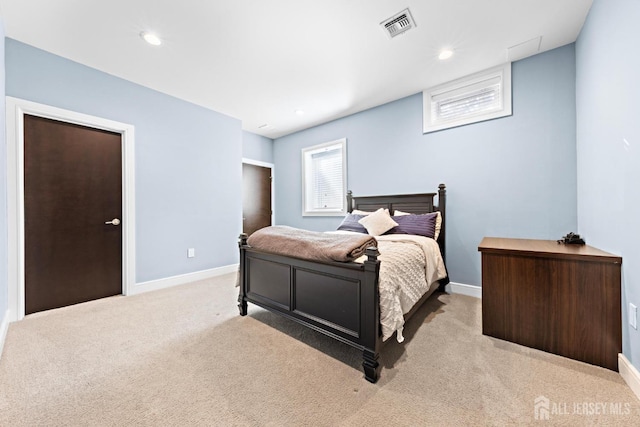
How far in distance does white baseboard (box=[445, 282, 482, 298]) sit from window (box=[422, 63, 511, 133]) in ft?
6.52

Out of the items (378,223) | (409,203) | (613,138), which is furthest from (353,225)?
(613,138)

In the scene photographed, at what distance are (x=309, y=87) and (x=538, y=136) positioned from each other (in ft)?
8.67

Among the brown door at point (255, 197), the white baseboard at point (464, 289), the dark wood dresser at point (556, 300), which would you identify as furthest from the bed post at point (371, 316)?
the brown door at point (255, 197)

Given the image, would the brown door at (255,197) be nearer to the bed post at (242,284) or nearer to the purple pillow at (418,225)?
the bed post at (242,284)

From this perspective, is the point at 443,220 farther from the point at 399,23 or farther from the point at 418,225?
the point at 399,23

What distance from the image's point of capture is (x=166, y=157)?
3.41 meters

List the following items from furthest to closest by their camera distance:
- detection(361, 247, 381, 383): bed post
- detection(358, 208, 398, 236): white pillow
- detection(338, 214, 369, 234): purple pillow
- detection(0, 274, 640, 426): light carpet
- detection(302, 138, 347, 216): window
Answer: detection(302, 138, 347, 216): window
detection(338, 214, 369, 234): purple pillow
detection(358, 208, 398, 236): white pillow
detection(361, 247, 381, 383): bed post
detection(0, 274, 640, 426): light carpet

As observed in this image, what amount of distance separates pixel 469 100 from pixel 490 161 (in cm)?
82

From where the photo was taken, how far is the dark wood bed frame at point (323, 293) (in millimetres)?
1523

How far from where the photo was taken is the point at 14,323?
2.29 m

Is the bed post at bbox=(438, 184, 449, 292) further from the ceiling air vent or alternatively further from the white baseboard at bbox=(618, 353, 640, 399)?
the ceiling air vent

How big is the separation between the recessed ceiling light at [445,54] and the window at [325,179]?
72.0 inches

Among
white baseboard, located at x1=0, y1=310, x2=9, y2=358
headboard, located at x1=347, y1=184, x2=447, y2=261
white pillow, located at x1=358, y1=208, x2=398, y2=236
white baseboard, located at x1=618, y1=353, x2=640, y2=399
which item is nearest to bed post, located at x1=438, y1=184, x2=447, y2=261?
headboard, located at x1=347, y1=184, x2=447, y2=261

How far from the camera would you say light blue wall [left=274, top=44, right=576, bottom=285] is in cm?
251
